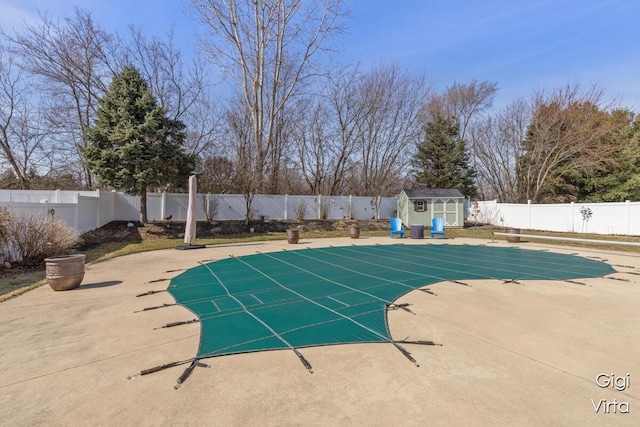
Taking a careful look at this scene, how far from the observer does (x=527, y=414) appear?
2029 millimetres

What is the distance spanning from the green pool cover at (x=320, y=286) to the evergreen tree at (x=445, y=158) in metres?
16.6

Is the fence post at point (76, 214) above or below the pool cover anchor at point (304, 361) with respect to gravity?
above

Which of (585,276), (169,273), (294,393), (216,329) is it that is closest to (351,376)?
(294,393)

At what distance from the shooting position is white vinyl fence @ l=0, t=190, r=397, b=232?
10.5 metres

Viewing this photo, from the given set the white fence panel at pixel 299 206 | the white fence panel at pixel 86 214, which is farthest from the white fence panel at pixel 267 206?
the white fence panel at pixel 86 214

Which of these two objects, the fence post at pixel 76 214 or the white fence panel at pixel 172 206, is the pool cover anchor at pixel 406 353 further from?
the white fence panel at pixel 172 206

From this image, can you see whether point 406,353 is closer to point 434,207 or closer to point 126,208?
point 126,208

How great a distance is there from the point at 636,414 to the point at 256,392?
259 cm

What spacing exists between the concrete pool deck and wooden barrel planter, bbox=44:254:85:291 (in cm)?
69

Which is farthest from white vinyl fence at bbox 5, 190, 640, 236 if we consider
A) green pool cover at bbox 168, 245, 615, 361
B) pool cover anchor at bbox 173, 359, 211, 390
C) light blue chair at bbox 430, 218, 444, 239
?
pool cover anchor at bbox 173, 359, 211, 390

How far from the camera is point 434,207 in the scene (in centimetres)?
2067

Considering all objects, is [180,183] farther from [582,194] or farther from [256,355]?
[582,194]

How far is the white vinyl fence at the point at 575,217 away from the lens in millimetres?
14430

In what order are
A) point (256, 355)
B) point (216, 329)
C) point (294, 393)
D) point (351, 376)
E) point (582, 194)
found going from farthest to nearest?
1. point (582, 194)
2. point (216, 329)
3. point (256, 355)
4. point (351, 376)
5. point (294, 393)
